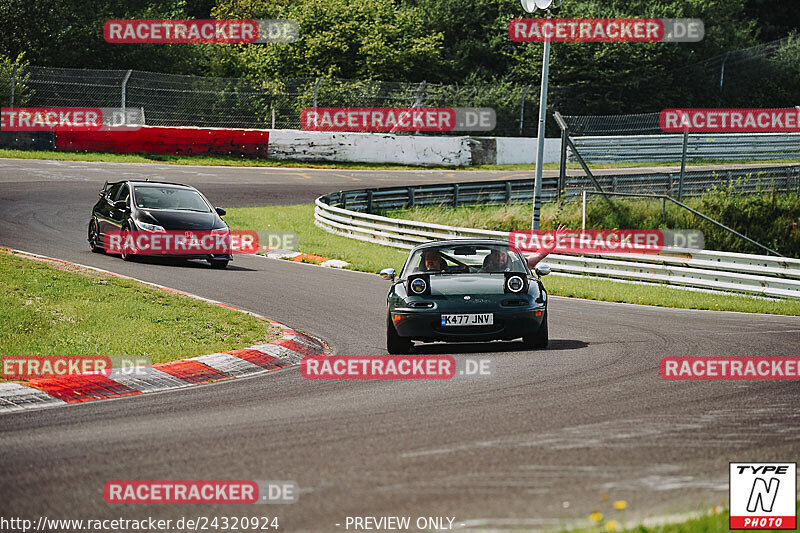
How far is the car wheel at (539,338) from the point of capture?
10.8 meters

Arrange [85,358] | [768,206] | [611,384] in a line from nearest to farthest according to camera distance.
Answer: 1. [611,384]
2. [85,358]
3. [768,206]

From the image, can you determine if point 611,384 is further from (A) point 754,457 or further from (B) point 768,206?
(B) point 768,206

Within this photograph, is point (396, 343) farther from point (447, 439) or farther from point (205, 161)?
point (205, 161)

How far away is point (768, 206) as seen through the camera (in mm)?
26469

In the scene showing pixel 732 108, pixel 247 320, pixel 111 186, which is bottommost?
pixel 247 320

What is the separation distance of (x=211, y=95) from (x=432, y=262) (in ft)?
90.7

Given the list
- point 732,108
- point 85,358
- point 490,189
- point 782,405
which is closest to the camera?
point 782,405

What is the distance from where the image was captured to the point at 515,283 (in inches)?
425

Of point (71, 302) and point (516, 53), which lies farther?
point (516, 53)

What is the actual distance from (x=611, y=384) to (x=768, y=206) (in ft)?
65.3

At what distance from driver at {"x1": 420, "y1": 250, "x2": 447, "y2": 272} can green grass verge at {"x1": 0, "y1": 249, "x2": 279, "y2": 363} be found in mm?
1888

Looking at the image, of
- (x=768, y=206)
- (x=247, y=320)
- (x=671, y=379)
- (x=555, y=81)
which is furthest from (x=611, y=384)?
(x=555, y=81)
